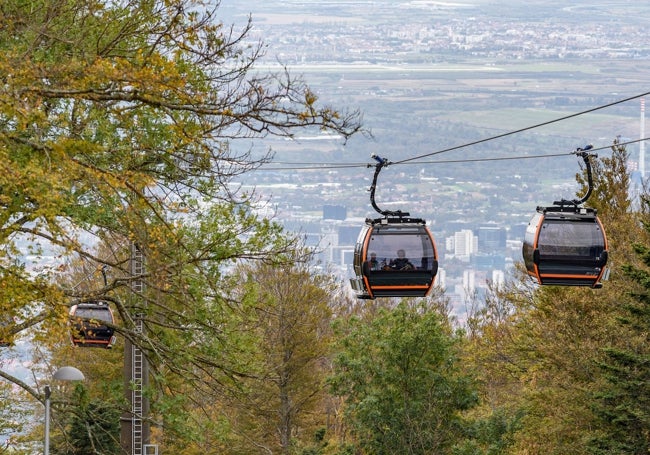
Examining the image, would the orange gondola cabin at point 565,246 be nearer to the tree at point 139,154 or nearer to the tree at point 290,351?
the tree at point 139,154

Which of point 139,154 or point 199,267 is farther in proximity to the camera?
point 199,267

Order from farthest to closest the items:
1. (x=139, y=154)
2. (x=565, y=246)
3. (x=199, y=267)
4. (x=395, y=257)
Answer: (x=199, y=267) → (x=395, y=257) → (x=565, y=246) → (x=139, y=154)

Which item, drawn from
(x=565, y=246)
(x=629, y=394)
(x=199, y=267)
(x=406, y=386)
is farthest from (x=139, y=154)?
(x=406, y=386)

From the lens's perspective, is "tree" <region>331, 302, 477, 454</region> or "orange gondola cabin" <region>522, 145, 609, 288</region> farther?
"tree" <region>331, 302, 477, 454</region>

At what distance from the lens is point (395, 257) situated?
18.0m

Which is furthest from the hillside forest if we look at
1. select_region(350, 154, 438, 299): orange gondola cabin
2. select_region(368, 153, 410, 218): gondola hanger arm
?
select_region(368, 153, 410, 218): gondola hanger arm

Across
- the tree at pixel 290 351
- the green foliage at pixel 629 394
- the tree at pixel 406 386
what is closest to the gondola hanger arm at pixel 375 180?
the green foliage at pixel 629 394

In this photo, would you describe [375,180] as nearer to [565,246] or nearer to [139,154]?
[565,246]

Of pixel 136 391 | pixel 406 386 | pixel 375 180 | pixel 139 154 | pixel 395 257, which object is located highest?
pixel 139 154

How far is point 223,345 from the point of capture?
18781 mm

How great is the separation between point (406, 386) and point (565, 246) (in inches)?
703

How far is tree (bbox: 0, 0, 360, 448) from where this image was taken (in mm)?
12180

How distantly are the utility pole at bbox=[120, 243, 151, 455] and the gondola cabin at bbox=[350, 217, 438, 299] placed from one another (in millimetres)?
3723

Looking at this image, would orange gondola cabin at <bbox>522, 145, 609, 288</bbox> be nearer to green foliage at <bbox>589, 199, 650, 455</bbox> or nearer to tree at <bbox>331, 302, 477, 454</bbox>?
green foliage at <bbox>589, 199, 650, 455</bbox>
